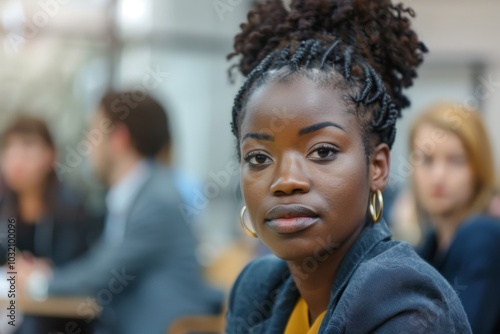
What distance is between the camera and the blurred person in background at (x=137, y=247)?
3.29 m

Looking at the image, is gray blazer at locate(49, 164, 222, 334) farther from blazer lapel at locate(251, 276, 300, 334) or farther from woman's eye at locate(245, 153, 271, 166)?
woman's eye at locate(245, 153, 271, 166)

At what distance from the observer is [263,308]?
5.29 feet

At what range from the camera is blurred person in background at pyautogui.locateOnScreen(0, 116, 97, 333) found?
3.62 m

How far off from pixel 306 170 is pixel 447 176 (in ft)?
4.50

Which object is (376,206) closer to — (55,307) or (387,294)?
(387,294)

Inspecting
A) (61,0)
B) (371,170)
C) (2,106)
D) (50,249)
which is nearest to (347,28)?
(371,170)

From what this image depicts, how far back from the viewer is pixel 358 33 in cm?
154

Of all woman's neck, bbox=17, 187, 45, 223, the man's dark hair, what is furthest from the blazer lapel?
woman's neck, bbox=17, 187, 45, 223

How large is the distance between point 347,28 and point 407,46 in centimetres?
14

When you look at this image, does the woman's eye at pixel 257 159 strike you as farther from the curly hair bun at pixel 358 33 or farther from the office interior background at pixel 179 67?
the office interior background at pixel 179 67

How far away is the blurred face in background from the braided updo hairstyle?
223 cm

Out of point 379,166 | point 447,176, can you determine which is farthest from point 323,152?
point 447,176

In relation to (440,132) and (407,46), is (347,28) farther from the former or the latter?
(440,132)

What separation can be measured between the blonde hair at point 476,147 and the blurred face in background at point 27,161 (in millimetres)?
1897
